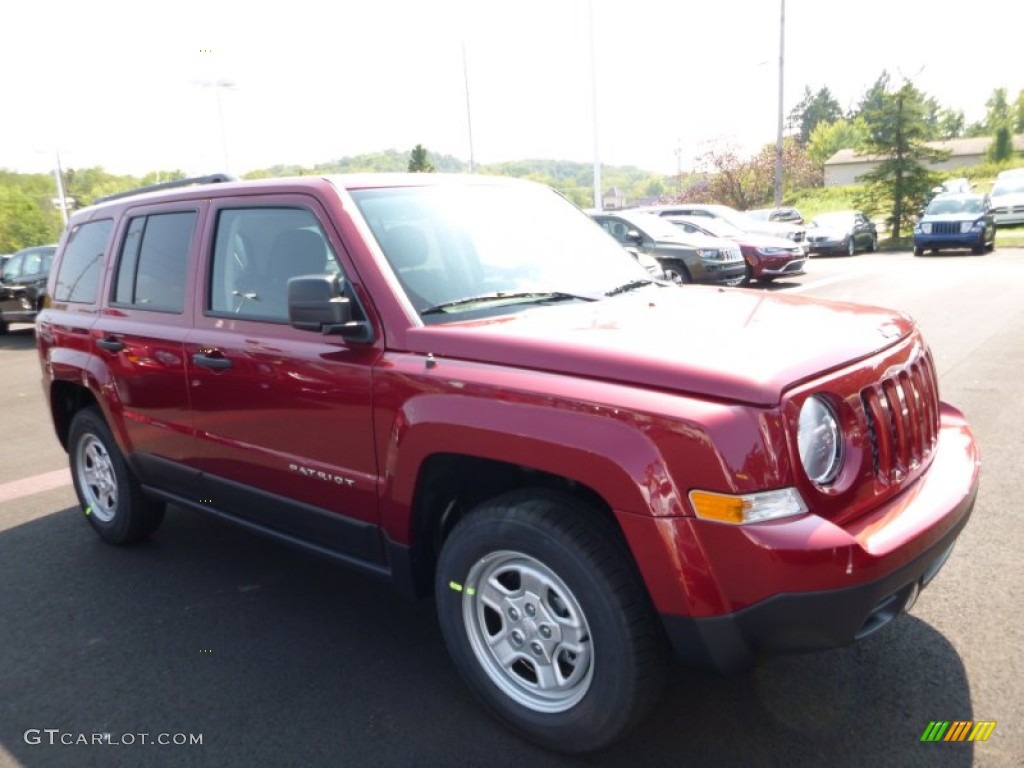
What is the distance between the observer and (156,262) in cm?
417

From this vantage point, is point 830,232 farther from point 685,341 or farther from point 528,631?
point 528,631

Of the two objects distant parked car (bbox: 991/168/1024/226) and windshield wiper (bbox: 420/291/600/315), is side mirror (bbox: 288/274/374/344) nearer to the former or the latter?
windshield wiper (bbox: 420/291/600/315)

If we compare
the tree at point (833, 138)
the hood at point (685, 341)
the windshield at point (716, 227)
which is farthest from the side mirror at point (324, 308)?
the tree at point (833, 138)

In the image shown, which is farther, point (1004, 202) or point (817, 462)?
point (1004, 202)

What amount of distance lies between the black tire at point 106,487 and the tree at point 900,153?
28.2m

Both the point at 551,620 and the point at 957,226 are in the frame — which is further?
the point at 957,226

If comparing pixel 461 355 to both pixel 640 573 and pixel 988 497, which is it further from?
pixel 988 497

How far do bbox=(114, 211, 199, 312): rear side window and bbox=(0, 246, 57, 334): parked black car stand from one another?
13.0 metres

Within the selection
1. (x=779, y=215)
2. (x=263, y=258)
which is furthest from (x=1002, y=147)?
(x=263, y=258)

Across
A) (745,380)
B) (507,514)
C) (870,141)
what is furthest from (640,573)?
(870,141)

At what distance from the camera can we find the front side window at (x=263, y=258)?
3393 mm

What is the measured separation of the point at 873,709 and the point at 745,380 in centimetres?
139

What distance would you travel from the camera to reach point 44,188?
4257 inches

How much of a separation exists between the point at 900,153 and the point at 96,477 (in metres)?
29.1
